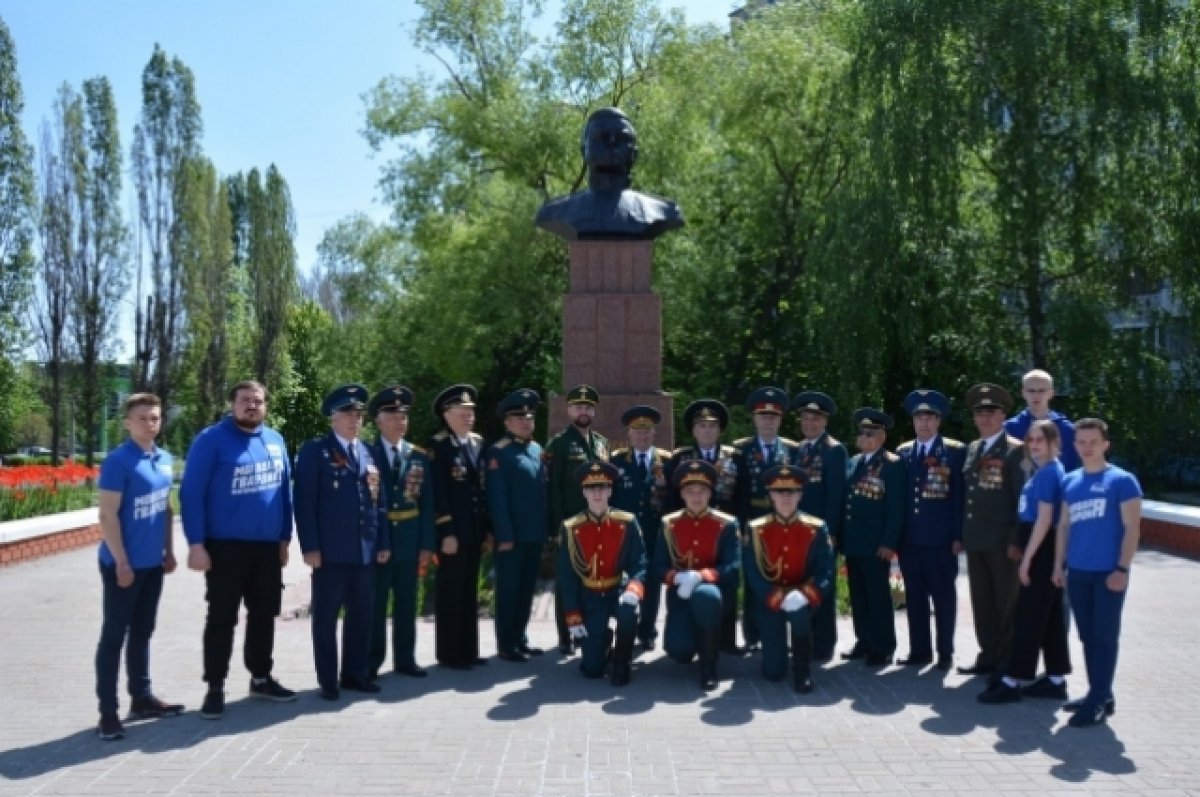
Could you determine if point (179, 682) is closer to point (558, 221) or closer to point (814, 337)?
point (558, 221)

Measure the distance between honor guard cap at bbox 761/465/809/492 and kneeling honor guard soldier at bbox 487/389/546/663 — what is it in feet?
4.83

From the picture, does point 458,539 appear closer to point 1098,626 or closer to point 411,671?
point 411,671

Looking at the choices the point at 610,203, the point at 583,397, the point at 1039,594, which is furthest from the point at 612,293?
the point at 1039,594

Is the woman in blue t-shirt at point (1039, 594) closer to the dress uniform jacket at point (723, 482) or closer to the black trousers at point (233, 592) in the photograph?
the dress uniform jacket at point (723, 482)

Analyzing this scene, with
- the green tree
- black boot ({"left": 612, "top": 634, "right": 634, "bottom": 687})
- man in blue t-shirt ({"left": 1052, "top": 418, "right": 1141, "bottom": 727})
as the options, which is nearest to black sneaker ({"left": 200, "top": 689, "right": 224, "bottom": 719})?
black boot ({"left": 612, "top": 634, "right": 634, "bottom": 687})

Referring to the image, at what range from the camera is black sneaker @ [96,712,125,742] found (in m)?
5.25

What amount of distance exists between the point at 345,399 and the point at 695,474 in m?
2.05

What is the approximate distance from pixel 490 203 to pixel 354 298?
3821 millimetres

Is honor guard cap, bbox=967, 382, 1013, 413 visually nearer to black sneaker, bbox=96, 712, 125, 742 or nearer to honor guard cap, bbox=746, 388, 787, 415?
honor guard cap, bbox=746, 388, 787, 415

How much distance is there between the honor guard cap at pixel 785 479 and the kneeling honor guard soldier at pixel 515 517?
1473 millimetres

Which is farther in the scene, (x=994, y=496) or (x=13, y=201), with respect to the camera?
(x=13, y=201)

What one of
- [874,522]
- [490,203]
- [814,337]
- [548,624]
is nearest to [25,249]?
[490,203]

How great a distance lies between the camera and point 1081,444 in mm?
5648

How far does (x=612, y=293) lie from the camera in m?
9.65
